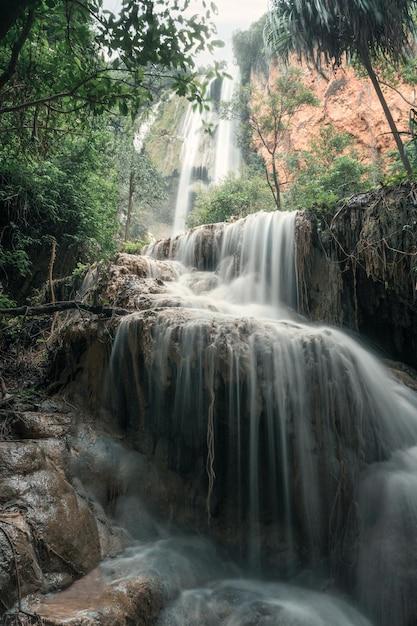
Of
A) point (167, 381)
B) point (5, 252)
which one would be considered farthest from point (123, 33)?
point (5, 252)

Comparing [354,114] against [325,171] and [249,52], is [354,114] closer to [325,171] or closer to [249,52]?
[325,171]

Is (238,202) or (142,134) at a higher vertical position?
(142,134)

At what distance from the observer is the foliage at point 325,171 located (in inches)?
515

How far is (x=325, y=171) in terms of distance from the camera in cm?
1606

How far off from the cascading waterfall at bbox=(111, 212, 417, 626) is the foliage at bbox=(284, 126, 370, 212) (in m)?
9.20

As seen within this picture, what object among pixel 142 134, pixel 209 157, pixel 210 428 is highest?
pixel 142 134

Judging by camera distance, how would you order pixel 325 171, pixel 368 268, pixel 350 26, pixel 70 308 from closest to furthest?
pixel 70 308, pixel 368 268, pixel 350 26, pixel 325 171

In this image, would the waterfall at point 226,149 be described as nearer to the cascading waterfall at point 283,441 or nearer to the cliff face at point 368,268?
the cliff face at point 368,268

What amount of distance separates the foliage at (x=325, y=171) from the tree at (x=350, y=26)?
12.9ft

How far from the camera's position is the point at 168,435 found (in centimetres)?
443

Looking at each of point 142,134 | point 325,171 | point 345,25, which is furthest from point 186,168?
point 345,25

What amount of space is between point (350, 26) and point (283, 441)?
8.65m

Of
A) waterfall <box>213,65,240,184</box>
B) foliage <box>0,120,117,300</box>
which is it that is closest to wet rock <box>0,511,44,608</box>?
foliage <box>0,120,117,300</box>

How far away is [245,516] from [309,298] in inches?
157
